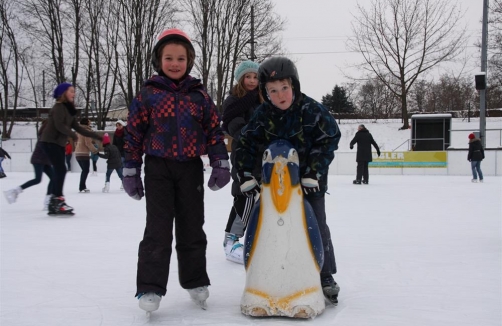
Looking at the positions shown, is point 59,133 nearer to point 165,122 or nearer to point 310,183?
point 165,122

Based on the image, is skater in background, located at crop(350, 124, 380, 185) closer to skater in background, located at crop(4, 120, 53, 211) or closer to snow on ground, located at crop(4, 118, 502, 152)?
skater in background, located at crop(4, 120, 53, 211)

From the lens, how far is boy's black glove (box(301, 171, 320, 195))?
247cm

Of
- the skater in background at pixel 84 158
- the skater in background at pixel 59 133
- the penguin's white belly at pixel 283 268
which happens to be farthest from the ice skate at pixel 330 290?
the skater in background at pixel 84 158

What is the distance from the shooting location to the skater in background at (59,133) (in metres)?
5.86

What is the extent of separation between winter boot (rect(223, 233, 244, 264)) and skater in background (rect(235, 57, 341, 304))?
1146mm

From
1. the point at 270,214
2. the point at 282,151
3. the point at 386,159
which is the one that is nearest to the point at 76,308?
the point at 270,214

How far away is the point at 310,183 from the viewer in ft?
8.09

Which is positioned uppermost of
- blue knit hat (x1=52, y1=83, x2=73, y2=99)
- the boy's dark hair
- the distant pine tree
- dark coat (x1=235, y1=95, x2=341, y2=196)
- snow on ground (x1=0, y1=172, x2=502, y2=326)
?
the distant pine tree

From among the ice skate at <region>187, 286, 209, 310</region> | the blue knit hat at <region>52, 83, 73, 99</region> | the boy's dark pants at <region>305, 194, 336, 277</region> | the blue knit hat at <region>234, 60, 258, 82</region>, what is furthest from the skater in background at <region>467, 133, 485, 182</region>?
the ice skate at <region>187, 286, 209, 310</region>

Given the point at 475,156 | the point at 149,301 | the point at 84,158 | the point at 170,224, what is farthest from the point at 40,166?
the point at 475,156

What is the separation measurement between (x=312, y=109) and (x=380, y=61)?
1115 inches

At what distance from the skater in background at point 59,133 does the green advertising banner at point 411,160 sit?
11910 millimetres

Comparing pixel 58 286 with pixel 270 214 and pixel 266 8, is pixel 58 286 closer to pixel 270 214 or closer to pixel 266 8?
pixel 270 214

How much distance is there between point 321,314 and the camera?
8.13 ft
